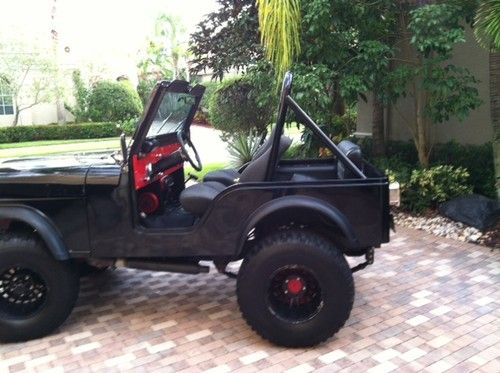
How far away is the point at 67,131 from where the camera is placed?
73.3ft

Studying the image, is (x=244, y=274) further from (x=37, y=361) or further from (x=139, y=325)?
(x=37, y=361)

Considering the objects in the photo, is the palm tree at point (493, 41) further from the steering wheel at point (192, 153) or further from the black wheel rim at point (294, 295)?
the black wheel rim at point (294, 295)

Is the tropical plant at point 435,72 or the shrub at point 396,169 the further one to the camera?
the shrub at point 396,169

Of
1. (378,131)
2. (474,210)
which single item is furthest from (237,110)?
(474,210)

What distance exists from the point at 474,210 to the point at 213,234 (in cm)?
362

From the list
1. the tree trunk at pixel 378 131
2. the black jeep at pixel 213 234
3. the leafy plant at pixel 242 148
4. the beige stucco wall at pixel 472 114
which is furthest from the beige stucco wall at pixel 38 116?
the black jeep at pixel 213 234

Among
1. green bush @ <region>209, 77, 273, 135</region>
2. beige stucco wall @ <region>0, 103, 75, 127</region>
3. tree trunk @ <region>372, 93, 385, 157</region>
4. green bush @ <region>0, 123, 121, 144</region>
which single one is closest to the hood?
tree trunk @ <region>372, 93, 385, 157</region>

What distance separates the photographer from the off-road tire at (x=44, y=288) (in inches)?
124

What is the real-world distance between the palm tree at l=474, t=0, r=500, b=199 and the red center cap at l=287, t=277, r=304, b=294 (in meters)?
3.02

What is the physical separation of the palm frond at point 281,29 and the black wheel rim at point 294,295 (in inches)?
125

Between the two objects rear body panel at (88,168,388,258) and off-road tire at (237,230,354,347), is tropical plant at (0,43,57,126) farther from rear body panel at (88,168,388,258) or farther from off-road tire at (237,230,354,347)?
off-road tire at (237,230,354,347)

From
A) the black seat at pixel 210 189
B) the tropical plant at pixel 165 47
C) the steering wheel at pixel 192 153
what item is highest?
the tropical plant at pixel 165 47

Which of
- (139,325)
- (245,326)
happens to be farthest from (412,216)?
(139,325)

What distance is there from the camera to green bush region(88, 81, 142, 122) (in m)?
23.9
